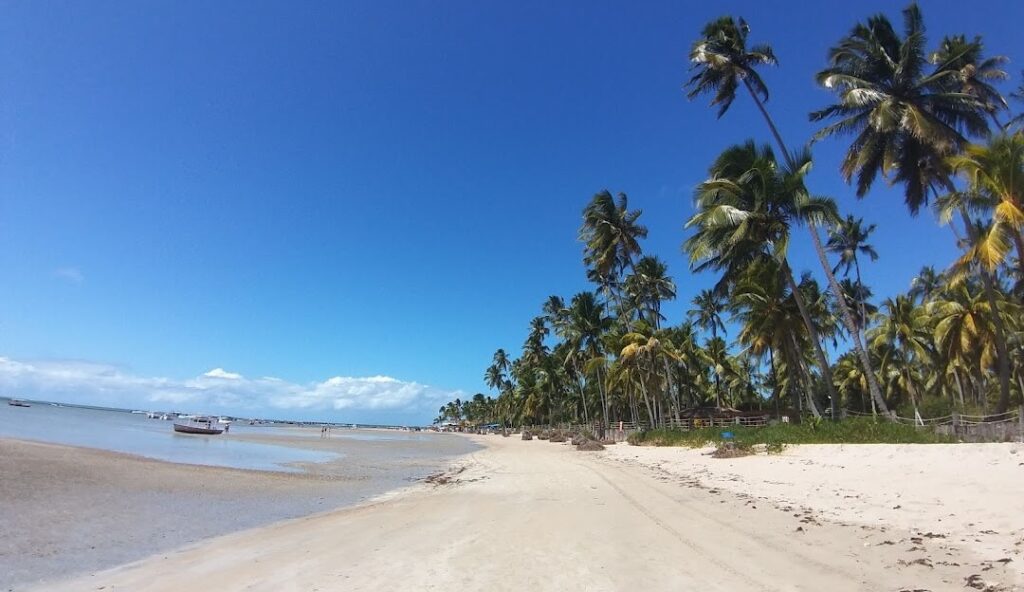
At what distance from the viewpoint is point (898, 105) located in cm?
2100

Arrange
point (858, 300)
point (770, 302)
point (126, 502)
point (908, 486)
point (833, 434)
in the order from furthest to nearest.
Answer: point (858, 300), point (770, 302), point (833, 434), point (126, 502), point (908, 486)

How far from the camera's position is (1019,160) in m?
16.4

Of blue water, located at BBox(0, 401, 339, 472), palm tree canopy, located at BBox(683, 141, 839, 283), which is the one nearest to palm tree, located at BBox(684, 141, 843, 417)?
palm tree canopy, located at BBox(683, 141, 839, 283)

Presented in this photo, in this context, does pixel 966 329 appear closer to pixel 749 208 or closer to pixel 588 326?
pixel 749 208

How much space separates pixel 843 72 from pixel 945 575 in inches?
894

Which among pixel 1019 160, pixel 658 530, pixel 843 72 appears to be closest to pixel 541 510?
pixel 658 530

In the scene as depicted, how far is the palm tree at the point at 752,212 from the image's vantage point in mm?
22525

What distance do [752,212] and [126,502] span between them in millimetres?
23845

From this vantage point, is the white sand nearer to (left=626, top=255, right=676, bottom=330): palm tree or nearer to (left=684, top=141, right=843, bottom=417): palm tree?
(left=684, top=141, right=843, bottom=417): palm tree

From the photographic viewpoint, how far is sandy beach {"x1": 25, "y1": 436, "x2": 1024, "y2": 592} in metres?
6.02

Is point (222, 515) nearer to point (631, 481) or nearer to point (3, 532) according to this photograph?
point (3, 532)

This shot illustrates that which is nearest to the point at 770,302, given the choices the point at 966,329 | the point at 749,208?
the point at 749,208

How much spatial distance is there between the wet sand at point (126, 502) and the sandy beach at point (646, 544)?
986 millimetres

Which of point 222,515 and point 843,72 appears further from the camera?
point 843,72
